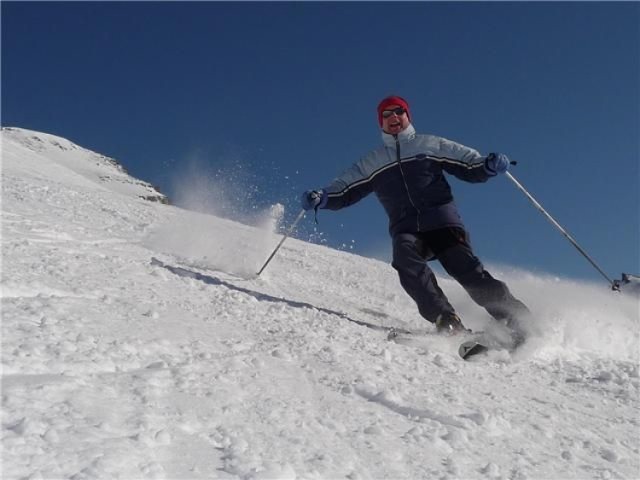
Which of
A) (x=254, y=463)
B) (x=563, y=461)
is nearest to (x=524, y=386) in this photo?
(x=563, y=461)

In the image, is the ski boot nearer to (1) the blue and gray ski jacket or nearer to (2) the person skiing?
(2) the person skiing

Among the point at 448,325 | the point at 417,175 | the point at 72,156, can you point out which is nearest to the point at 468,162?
the point at 417,175

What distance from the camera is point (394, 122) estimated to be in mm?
5883

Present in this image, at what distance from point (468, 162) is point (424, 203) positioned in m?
0.68

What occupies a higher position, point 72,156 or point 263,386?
point 72,156

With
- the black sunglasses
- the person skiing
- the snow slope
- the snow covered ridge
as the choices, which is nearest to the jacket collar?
the person skiing

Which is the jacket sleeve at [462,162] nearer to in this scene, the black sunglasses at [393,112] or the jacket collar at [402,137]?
the jacket collar at [402,137]

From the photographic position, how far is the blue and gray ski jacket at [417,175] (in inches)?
214

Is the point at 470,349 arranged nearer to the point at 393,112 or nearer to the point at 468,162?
the point at 468,162

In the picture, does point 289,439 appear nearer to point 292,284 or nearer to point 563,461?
point 563,461

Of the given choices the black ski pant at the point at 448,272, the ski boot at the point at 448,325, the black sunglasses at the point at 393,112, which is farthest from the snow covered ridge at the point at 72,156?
the ski boot at the point at 448,325

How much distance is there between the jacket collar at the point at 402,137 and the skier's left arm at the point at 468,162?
33 centimetres

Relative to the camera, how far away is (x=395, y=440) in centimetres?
214

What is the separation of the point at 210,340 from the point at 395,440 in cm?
138
